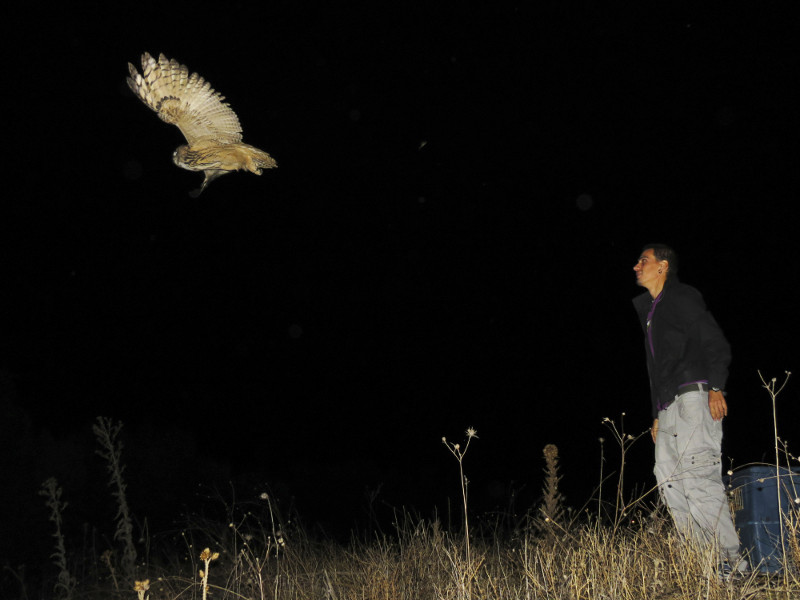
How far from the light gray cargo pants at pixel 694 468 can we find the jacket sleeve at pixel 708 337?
12 cm

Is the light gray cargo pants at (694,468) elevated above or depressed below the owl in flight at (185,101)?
below

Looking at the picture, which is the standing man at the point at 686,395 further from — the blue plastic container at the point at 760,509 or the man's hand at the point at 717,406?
the blue plastic container at the point at 760,509

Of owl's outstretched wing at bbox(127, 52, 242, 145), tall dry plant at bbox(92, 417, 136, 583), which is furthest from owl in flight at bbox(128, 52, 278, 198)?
tall dry plant at bbox(92, 417, 136, 583)

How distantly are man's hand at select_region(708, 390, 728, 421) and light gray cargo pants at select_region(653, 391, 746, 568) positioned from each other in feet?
0.13

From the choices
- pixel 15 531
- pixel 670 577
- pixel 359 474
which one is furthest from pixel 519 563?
pixel 359 474

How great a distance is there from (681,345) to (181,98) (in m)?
4.22

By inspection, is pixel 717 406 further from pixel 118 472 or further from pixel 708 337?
pixel 118 472

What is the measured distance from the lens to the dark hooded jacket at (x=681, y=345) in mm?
4012

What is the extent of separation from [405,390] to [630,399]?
1235cm

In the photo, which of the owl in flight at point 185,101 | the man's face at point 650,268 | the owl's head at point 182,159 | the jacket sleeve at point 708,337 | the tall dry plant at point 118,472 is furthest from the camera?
the owl in flight at point 185,101

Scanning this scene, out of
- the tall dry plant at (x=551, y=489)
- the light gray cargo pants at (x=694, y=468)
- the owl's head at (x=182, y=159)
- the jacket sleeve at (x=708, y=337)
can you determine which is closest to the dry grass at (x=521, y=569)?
the tall dry plant at (x=551, y=489)

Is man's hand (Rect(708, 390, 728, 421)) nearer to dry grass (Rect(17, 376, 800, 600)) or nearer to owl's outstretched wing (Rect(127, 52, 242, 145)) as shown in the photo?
dry grass (Rect(17, 376, 800, 600))

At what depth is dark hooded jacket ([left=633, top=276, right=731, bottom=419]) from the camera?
13.2ft

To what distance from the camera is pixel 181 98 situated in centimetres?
657
